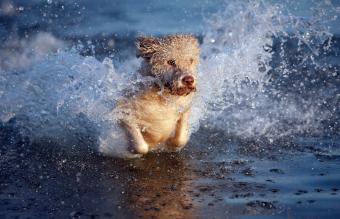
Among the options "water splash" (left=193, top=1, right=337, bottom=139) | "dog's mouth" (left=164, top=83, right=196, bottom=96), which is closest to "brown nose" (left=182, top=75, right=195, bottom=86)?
"dog's mouth" (left=164, top=83, right=196, bottom=96)

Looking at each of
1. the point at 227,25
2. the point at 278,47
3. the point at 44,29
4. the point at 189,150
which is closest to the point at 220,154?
the point at 189,150

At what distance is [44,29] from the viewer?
1448cm

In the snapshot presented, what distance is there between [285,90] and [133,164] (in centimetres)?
415

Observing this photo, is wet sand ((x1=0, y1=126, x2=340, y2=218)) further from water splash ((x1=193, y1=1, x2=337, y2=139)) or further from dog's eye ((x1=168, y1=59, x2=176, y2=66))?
dog's eye ((x1=168, y1=59, x2=176, y2=66))

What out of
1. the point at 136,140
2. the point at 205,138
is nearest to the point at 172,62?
the point at 136,140

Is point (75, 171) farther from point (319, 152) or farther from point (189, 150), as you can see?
point (319, 152)

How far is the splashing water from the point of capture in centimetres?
712

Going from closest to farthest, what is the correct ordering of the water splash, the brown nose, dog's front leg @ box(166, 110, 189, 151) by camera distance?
1. the brown nose
2. dog's front leg @ box(166, 110, 189, 151)
3. the water splash

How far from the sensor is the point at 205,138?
24.0 feet

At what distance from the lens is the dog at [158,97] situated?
6223 millimetres

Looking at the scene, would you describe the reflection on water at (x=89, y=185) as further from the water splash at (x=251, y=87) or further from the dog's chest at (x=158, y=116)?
the water splash at (x=251, y=87)

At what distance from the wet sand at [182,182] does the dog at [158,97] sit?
28 centimetres

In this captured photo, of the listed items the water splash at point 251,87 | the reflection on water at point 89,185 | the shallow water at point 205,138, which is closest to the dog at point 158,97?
the shallow water at point 205,138

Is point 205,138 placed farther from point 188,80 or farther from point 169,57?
point 188,80
